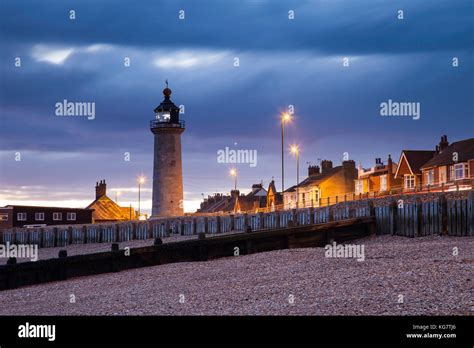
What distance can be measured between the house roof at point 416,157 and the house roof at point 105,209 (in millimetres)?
46069

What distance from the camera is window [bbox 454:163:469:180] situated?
58.0m

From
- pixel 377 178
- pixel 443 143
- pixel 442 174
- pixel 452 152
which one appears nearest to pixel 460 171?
pixel 442 174

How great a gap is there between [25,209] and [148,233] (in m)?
37.7

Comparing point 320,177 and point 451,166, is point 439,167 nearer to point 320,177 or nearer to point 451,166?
point 451,166

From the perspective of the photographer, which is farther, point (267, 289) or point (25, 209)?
point (25, 209)

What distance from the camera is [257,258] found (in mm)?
23062

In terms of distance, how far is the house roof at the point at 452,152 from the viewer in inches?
2302

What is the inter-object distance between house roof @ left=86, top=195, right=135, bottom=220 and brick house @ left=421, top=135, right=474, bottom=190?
163 ft

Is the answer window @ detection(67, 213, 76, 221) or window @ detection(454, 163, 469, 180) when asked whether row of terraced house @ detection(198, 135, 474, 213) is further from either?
window @ detection(67, 213, 76, 221)

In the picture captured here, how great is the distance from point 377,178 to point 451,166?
16246 mm

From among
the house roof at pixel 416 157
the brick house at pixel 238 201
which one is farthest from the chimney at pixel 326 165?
the house roof at pixel 416 157

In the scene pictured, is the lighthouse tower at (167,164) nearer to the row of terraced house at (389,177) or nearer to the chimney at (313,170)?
the row of terraced house at (389,177)
